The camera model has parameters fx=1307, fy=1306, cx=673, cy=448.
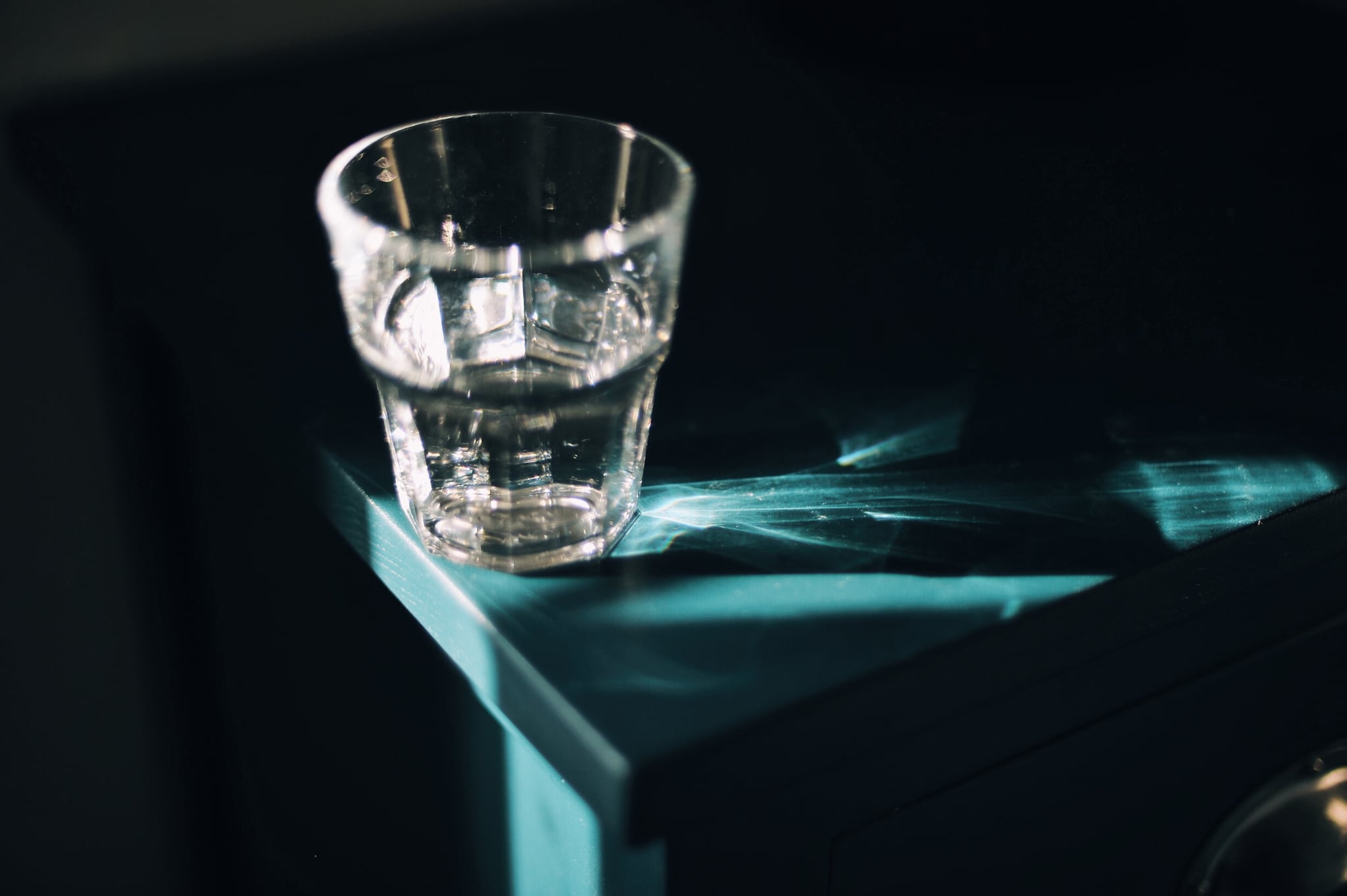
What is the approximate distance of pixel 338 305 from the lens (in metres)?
0.56

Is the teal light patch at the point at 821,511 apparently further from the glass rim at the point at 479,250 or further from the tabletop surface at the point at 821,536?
the glass rim at the point at 479,250

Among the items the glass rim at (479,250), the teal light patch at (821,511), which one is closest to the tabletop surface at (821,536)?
the teal light patch at (821,511)

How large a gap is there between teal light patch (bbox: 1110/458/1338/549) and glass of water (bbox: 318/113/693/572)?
180 millimetres

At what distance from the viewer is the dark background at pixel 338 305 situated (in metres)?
0.55

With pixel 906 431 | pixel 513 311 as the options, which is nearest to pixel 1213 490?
pixel 906 431

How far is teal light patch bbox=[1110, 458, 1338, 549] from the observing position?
0.45 m

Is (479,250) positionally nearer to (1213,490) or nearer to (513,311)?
(513,311)

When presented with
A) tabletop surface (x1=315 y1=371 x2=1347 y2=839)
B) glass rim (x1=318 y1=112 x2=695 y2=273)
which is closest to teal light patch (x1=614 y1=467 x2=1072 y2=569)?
tabletop surface (x1=315 y1=371 x2=1347 y2=839)

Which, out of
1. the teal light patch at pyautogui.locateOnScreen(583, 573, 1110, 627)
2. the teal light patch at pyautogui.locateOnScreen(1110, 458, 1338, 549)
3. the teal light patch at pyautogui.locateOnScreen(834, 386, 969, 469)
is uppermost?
the teal light patch at pyautogui.locateOnScreen(834, 386, 969, 469)

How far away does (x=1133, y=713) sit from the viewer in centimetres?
46

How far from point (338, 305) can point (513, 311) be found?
12cm

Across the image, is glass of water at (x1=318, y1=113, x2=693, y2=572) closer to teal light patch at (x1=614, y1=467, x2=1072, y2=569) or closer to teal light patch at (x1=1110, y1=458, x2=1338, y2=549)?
teal light patch at (x1=614, y1=467, x2=1072, y2=569)

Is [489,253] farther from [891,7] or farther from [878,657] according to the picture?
[891,7]

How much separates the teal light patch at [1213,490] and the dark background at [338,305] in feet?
0.15
